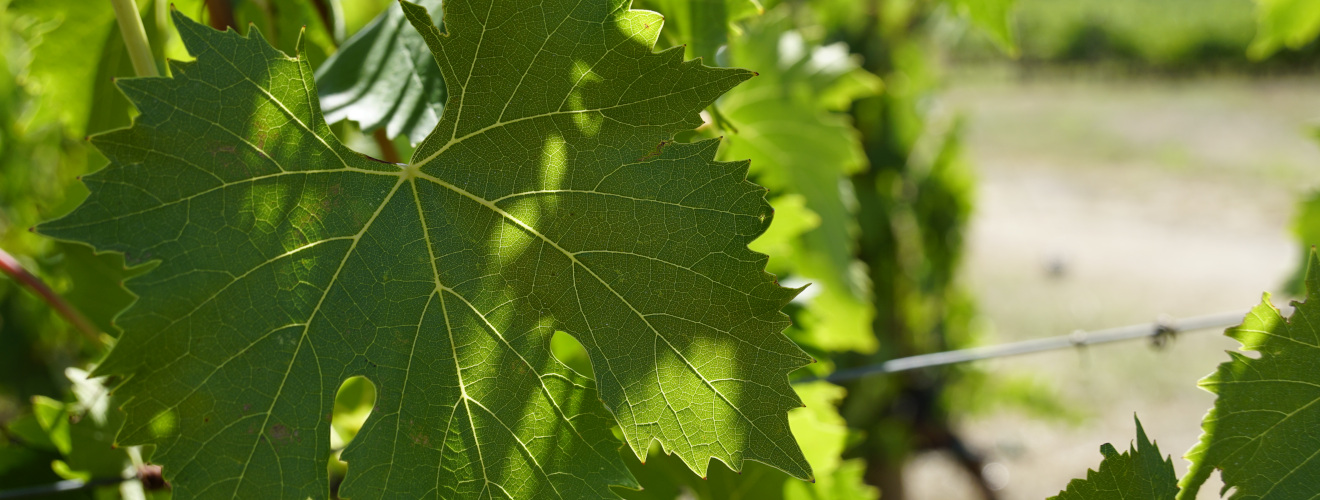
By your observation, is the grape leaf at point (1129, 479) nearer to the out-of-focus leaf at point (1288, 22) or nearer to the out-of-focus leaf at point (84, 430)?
the out-of-focus leaf at point (84, 430)

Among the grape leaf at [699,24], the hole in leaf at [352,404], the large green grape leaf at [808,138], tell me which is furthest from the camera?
the large green grape leaf at [808,138]

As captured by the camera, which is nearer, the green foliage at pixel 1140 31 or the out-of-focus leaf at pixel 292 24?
the out-of-focus leaf at pixel 292 24

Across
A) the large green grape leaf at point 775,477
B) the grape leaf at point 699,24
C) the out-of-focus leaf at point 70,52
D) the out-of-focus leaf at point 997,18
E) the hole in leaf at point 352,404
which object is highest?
the out-of-focus leaf at point 997,18

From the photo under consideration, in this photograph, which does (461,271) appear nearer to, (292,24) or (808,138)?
(292,24)

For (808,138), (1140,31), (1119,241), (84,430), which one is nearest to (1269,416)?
(808,138)

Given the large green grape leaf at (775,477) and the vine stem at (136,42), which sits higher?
the vine stem at (136,42)

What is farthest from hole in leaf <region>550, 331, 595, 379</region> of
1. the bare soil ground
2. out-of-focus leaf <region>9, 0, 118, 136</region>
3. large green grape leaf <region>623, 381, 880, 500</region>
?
the bare soil ground

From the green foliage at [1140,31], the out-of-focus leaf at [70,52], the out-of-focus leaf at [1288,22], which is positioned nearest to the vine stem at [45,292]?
the out-of-focus leaf at [70,52]

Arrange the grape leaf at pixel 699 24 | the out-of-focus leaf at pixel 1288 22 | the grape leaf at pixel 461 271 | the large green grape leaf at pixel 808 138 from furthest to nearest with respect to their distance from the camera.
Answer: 1. the out-of-focus leaf at pixel 1288 22
2. the large green grape leaf at pixel 808 138
3. the grape leaf at pixel 699 24
4. the grape leaf at pixel 461 271
